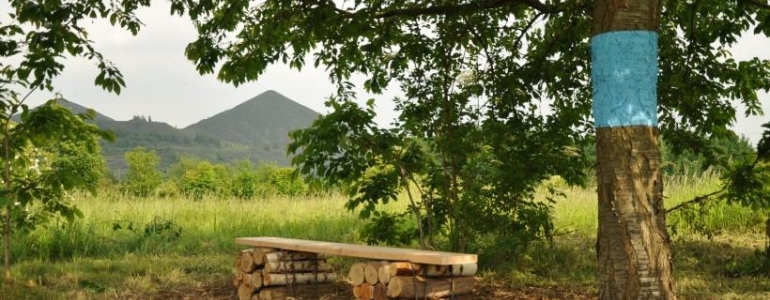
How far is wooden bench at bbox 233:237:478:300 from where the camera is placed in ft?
19.0

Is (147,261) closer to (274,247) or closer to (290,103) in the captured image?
(274,247)

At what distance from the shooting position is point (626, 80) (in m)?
5.16

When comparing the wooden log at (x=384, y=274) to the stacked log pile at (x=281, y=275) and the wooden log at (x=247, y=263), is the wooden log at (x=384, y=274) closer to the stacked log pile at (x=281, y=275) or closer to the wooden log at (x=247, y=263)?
the stacked log pile at (x=281, y=275)

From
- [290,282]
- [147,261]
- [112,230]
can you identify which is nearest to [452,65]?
[290,282]

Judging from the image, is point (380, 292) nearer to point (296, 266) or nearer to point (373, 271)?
point (373, 271)

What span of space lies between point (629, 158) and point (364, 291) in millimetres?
2206

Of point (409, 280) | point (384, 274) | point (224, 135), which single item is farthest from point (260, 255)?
point (224, 135)

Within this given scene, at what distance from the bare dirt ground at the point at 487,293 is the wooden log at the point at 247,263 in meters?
0.42

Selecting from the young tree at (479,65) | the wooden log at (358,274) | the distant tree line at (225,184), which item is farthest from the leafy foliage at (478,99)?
the distant tree line at (225,184)

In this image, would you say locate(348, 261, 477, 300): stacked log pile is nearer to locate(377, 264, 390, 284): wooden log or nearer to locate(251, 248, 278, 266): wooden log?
locate(377, 264, 390, 284): wooden log

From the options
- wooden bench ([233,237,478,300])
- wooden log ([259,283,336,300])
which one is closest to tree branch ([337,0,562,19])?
wooden bench ([233,237,478,300])

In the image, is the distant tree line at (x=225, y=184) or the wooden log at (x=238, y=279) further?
the distant tree line at (x=225, y=184)

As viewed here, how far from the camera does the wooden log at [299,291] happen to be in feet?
23.9

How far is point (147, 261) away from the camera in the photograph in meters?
9.38
